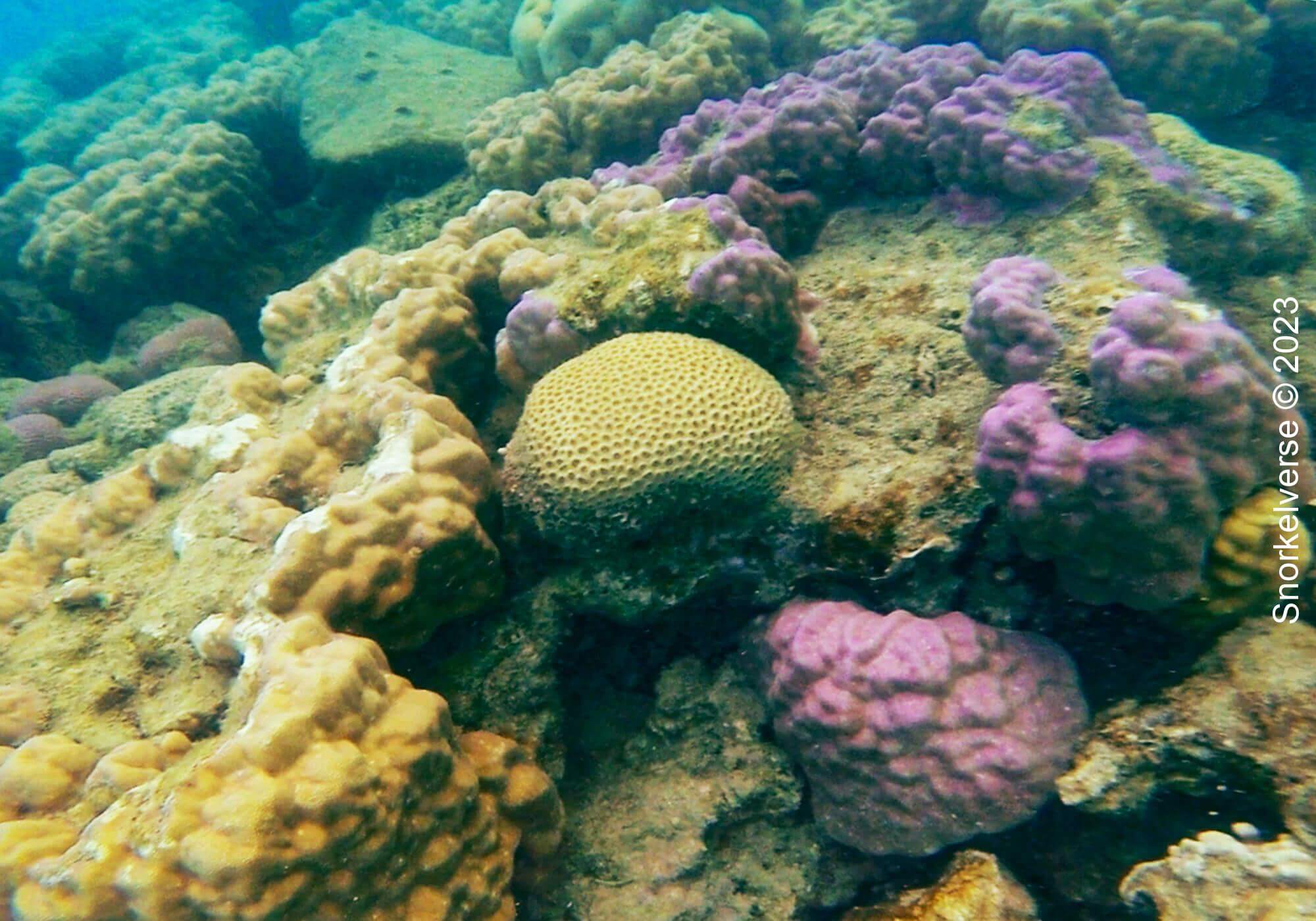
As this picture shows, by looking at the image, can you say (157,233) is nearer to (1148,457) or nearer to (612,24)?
(612,24)

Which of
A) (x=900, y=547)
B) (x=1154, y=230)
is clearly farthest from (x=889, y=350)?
(x=1154, y=230)

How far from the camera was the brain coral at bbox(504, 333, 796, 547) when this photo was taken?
109 inches

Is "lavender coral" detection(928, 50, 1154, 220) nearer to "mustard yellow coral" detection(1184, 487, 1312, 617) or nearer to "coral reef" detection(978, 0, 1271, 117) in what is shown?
"coral reef" detection(978, 0, 1271, 117)

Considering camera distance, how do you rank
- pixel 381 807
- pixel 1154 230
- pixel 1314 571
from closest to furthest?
pixel 381 807
pixel 1314 571
pixel 1154 230

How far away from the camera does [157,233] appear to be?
22.9 feet

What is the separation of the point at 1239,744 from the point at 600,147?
5.88 metres

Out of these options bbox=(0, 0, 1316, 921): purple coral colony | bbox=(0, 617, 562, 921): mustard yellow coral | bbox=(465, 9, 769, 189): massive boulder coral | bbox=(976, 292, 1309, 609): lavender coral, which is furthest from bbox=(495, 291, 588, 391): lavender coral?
bbox=(465, 9, 769, 189): massive boulder coral

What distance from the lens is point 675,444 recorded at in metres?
2.77

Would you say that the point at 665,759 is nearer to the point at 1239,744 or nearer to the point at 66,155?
the point at 1239,744

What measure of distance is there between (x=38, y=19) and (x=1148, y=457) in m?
49.7

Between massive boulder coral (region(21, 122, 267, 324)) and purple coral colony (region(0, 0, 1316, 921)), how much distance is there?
3.12 m

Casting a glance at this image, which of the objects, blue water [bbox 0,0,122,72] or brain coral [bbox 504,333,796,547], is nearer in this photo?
brain coral [bbox 504,333,796,547]

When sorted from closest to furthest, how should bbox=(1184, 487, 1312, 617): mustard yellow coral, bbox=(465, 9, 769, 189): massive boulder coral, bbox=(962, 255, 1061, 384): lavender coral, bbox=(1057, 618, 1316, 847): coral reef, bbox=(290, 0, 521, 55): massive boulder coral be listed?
bbox=(1057, 618, 1316, 847): coral reef, bbox=(1184, 487, 1312, 617): mustard yellow coral, bbox=(962, 255, 1061, 384): lavender coral, bbox=(465, 9, 769, 189): massive boulder coral, bbox=(290, 0, 521, 55): massive boulder coral

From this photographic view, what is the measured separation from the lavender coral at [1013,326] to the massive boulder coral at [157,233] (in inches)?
296
